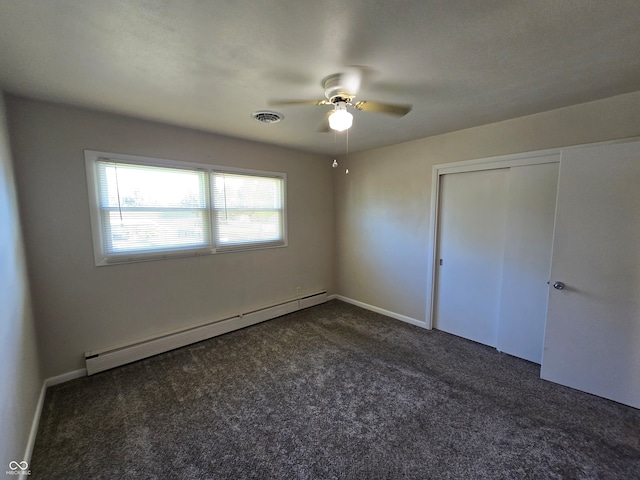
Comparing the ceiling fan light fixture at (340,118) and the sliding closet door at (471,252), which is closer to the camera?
the ceiling fan light fixture at (340,118)

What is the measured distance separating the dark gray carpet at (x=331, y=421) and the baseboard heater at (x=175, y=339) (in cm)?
11

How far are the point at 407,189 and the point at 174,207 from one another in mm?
2953

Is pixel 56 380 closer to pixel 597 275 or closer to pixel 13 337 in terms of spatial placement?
pixel 13 337

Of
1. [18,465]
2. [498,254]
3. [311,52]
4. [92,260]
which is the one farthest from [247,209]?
[498,254]

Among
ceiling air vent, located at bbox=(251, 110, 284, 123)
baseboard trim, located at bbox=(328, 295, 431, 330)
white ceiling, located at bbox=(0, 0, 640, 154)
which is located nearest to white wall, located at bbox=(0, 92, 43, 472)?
white ceiling, located at bbox=(0, 0, 640, 154)

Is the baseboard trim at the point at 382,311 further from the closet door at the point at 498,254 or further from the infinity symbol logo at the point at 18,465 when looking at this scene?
the infinity symbol logo at the point at 18,465

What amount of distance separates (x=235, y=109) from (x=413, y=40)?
1.62m

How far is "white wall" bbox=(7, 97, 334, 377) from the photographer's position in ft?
7.47

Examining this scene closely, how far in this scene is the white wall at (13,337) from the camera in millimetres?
1458

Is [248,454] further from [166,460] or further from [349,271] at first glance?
[349,271]

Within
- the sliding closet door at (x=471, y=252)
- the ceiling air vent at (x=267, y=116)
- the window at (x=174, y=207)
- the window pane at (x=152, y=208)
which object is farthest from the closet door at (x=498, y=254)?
the window pane at (x=152, y=208)

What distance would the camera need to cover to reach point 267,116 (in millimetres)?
2572

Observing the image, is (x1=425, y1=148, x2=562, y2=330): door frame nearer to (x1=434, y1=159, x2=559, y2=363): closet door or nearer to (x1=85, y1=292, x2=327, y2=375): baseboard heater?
(x1=434, y1=159, x2=559, y2=363): closet door

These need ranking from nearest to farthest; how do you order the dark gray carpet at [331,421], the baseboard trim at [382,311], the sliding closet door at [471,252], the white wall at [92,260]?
the dark gray carpet at [331,421] < the white wall at [92,260] < the sliding closet door at [471,252] < the baseboard trim at [382,311]
